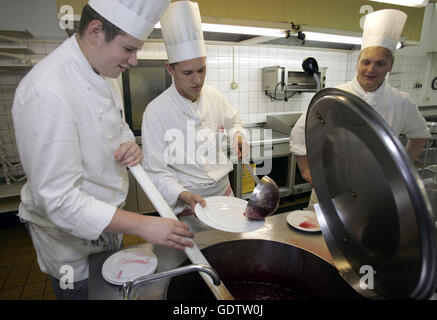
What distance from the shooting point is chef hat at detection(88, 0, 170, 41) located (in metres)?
0.82

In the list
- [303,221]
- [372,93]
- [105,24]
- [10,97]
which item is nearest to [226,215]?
[303,221]

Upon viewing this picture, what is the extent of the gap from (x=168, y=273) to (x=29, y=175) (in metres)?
0.53

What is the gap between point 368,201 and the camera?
57 centimetres

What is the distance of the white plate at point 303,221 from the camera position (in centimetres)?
104

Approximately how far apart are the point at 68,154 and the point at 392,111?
5.79ft

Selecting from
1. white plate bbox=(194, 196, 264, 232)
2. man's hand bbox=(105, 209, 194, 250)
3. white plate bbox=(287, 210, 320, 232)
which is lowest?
white plate bbox=(287, 210, 320, 232)

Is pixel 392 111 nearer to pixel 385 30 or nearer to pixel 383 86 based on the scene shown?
pixel 383 86

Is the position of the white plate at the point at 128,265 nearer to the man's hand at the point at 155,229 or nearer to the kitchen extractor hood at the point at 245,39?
the man's hand at the point at 155,229

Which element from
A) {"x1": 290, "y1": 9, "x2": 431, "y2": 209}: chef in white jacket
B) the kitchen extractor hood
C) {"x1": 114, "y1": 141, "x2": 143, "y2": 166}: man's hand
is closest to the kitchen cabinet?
the kitchen extractor hood

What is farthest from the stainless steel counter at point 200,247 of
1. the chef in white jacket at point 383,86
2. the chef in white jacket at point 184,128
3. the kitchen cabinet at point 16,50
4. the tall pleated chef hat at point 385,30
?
the kitchen cabinet at point 16,50

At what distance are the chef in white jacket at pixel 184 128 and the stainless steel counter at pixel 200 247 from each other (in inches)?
11.4

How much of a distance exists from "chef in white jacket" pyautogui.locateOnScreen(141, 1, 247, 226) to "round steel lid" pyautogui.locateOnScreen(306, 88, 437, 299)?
672 millimetres

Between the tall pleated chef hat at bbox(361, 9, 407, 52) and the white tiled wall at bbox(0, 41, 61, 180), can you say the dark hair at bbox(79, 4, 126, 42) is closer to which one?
the tall pleated chef hat at bbox(361, 9, 407, 52)

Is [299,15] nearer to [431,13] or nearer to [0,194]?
[0,194]
